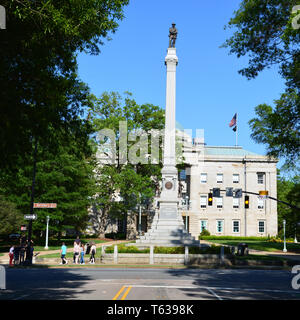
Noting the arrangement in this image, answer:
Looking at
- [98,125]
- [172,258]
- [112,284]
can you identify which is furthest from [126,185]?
[112,284]

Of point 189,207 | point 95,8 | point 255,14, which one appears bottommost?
point 189,207

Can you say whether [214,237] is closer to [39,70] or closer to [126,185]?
[126,185]

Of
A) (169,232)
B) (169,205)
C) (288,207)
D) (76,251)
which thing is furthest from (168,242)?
(288,207)

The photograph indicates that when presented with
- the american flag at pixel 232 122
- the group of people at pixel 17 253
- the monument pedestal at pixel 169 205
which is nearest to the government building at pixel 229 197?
the american flag at pixel 232 122

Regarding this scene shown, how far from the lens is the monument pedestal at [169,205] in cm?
3025

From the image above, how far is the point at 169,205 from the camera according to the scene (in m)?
32.0

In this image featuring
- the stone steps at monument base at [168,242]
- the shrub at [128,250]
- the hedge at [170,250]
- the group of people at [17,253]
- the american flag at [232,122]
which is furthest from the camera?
the american flag at [232,122]

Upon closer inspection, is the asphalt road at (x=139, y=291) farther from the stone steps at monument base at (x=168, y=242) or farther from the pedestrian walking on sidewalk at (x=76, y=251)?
the stone steps at monument base at (x=168, y=242)

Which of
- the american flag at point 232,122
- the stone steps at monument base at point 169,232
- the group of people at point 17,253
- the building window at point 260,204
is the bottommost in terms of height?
the group of people at point 17,253

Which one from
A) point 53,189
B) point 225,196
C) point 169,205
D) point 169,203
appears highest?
point 225,196

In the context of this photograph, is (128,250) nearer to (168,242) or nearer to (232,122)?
(168,242)

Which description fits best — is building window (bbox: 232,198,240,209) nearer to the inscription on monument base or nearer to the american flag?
the american flag

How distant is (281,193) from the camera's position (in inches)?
2975
